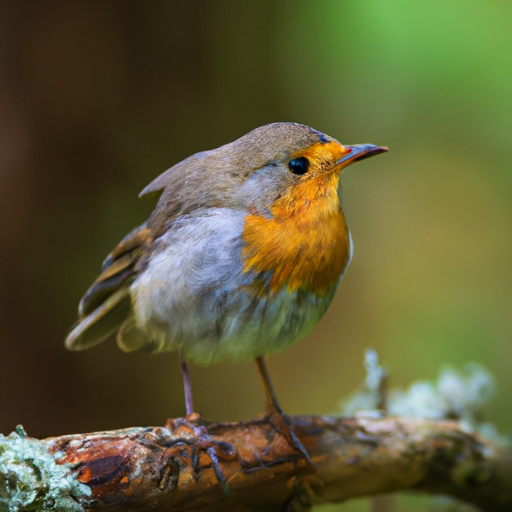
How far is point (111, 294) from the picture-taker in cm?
246

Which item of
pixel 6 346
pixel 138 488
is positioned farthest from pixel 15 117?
pixel 138 488

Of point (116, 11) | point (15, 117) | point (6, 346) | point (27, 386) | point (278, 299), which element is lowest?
point (27, 386)

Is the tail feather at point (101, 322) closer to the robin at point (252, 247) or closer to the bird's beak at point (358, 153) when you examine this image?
the robin at point (252, 247)

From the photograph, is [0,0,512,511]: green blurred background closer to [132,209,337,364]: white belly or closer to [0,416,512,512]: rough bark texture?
[0,416,512,512]: rough bark texture

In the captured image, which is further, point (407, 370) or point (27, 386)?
point (407, 370)

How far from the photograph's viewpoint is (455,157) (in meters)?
4.73

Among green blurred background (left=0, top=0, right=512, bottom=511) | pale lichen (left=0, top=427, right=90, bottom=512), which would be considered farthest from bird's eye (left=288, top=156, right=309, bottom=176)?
green blurred background (left=0, top=0, right=512, bottom=511)

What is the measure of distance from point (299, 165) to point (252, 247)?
307 mm

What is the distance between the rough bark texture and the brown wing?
60 cm

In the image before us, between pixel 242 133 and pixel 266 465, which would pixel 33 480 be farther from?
pixel 242 133

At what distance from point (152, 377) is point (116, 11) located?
220cm

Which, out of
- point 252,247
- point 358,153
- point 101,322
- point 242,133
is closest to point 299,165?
point 358,153

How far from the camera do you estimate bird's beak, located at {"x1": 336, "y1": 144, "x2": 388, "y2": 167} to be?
1915mm

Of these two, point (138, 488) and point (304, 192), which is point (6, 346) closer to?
point (138, 488)
